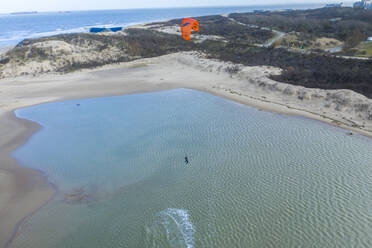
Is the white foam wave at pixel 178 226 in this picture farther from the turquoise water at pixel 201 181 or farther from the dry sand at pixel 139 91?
the dry sand at pixel 139 91

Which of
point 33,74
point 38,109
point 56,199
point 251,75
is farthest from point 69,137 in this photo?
point 33,74

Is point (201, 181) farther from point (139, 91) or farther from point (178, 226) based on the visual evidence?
point (139, 91)

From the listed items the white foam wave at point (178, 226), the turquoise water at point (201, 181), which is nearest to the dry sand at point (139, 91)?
the turquoise water at point (201, 181)

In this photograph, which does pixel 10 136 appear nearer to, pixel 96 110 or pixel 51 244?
pixel 96 110

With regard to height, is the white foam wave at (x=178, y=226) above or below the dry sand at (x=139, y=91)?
below

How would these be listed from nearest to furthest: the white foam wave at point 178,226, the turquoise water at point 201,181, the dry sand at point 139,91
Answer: the white foam wave at point 178,226 < the turquoise water at point 201,181 < the dry sand at point 139,91

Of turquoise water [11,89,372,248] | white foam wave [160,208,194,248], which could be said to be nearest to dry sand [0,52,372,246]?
turquoise water [11,89,372,248]

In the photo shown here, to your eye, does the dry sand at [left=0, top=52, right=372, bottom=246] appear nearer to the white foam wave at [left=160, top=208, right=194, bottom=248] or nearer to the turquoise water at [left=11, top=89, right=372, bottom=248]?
the turquoise water at [left=11, top=89, right=372, bottom=248]
